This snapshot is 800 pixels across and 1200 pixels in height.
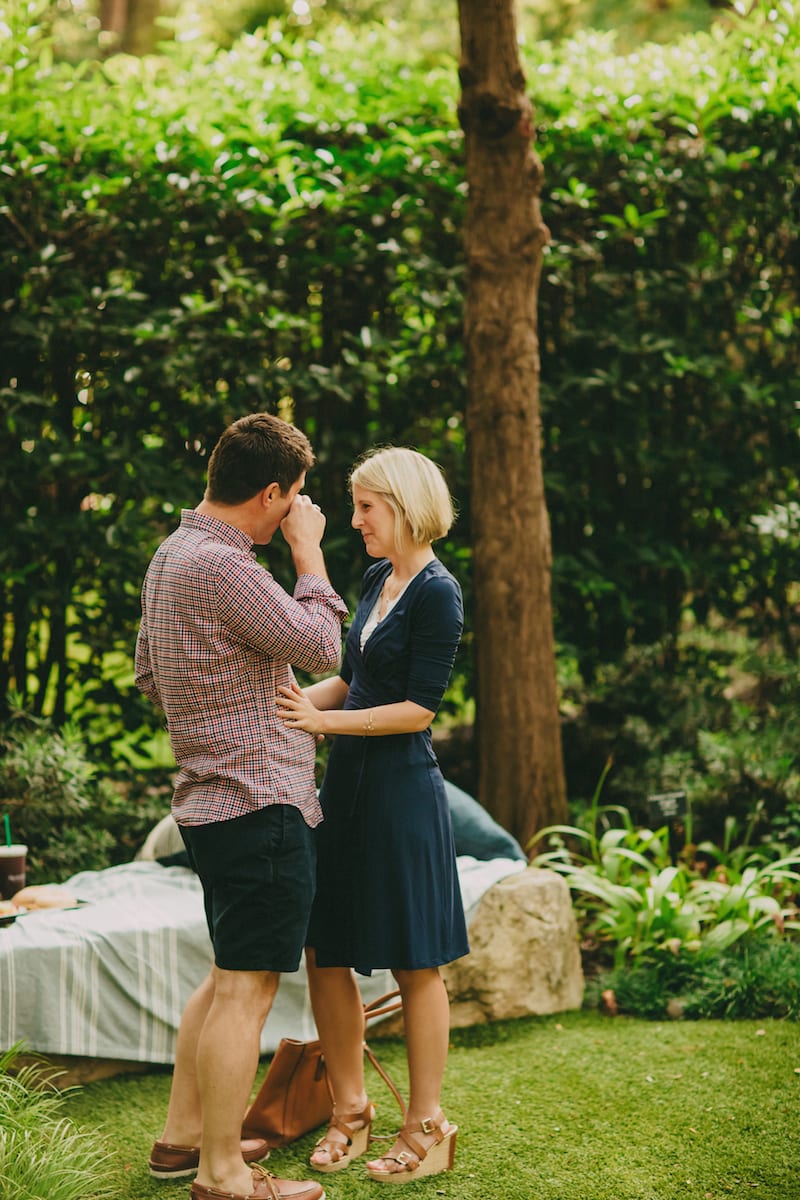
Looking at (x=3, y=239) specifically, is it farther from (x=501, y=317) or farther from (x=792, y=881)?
(x=792, y=881)

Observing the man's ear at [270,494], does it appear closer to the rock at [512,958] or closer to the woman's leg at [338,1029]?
the woman's leg at [338,1029]

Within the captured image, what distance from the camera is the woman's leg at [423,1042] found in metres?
2.74

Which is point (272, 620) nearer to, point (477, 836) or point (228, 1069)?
point (228, 1069)

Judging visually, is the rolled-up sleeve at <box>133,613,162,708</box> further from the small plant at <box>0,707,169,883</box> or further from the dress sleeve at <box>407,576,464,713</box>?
the small plant at <box>0,707,169,883</box>

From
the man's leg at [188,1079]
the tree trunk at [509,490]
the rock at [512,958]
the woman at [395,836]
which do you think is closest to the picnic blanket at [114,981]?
the rock at [512,958]

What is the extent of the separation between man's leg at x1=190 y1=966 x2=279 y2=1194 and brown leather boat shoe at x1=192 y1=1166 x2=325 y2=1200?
0.01 meters

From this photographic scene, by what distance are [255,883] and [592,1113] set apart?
128 cm

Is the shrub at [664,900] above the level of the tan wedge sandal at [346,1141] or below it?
above

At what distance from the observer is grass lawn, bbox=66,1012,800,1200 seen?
2.71 metres

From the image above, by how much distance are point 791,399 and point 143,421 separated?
2994 millimetres

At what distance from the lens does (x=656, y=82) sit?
5207 millimetres

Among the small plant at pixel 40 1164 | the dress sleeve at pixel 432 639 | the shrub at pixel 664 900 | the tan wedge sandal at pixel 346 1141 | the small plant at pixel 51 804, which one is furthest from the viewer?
the small plant at pixel 51 804

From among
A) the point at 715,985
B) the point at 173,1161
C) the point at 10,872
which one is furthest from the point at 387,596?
the point at 715,985

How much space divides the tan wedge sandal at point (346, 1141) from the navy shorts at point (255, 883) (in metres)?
0.61
